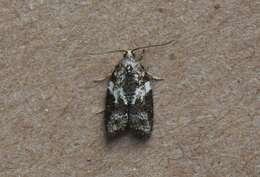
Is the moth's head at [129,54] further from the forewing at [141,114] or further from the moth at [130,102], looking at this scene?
the forewing at [141,114]

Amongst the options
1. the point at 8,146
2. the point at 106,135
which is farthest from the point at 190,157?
the point at 8,146

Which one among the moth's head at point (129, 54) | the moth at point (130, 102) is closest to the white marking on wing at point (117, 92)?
the moth at point (130, 102)

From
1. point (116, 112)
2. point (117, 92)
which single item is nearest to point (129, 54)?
point (117, 92)

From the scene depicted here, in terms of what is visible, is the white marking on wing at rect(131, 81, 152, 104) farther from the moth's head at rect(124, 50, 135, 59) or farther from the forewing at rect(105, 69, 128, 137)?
the moth's head at rect(124, 50, 135, 59)

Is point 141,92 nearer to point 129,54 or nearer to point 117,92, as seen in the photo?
point 117,92

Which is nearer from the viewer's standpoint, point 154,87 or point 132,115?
point 132,115

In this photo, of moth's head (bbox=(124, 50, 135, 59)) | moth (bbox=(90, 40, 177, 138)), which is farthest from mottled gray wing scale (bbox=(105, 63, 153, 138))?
moth's head (bbox=(124, 50, 135, 59))
